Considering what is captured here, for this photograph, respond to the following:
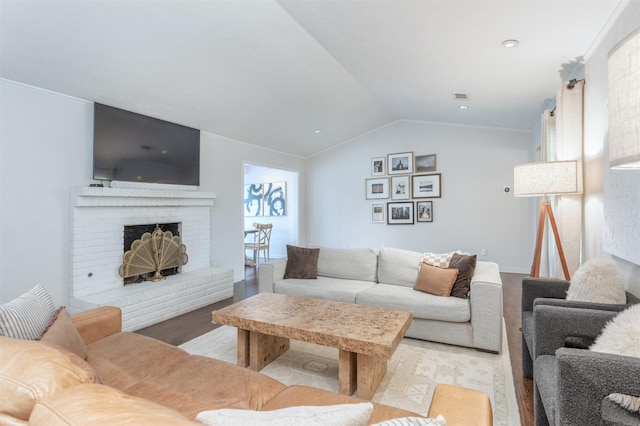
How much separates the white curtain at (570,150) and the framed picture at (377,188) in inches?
144

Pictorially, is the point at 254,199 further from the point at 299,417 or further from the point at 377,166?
the point at 299,417

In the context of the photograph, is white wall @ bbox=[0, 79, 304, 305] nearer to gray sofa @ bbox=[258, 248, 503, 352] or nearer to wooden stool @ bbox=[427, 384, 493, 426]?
gray sofa @ bbox=[258, 248, 503, 352]

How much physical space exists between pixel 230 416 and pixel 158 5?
285 cm

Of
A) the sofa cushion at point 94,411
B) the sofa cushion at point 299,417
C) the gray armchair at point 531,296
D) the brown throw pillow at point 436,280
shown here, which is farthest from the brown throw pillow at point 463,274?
the sofa cushion at point 94,411

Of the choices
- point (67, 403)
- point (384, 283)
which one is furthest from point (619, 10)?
point (67, 403)

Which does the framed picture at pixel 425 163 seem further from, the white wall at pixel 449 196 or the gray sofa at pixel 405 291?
the gray sofa at pixel 405 291

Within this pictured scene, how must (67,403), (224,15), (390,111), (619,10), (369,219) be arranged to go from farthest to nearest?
(369,219), (390,111), (224,15), (619,10), (67,403)

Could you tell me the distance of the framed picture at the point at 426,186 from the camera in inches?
243

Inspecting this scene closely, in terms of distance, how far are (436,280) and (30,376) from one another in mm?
2878

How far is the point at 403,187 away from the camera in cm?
646

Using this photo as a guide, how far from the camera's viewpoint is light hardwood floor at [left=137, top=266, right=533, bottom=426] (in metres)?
2.02

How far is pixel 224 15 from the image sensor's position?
8.68 ft

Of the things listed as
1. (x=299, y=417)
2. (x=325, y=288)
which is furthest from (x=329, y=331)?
(x=299, y=417)

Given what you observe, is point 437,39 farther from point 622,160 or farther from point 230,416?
point 230,416
